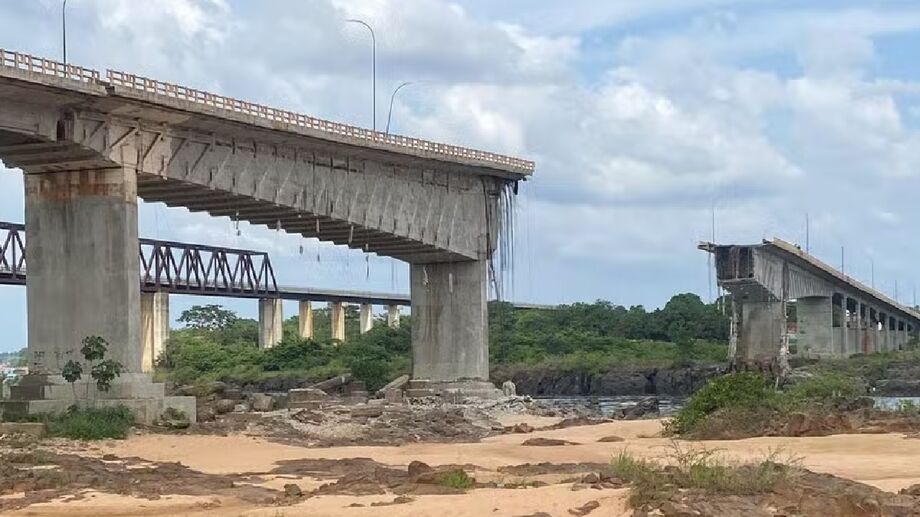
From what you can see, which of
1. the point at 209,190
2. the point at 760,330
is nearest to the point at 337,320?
the point at 760,330

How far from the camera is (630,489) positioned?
2180cm

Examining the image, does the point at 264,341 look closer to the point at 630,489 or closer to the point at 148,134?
the point at 148,134

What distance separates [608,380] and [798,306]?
23.9 meters

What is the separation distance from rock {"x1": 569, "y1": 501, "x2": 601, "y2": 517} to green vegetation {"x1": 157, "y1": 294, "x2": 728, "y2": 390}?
2946 inches

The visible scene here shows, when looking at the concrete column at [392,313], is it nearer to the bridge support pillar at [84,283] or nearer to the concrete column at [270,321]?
the concrete column at [270,321]

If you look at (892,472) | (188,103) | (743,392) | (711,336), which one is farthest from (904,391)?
(892,472)

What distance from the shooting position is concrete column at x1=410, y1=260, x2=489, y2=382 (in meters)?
72.2

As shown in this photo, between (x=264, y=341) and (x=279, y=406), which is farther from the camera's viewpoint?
(x=264, y=341)

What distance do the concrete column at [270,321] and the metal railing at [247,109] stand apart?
2586 inches

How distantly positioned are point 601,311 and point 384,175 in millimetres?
80804

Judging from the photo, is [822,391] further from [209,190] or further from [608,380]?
[608,380]

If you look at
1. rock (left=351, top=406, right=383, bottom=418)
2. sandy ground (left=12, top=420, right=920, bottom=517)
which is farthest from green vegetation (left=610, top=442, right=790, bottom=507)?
rock (left=351, top=406, right=383, bottom=418)

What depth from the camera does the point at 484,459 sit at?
35094 millimetres

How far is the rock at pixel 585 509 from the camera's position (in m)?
20.9
